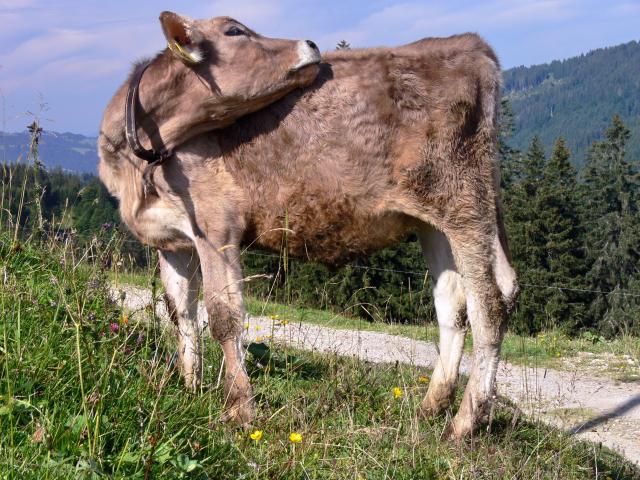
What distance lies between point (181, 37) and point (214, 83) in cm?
38

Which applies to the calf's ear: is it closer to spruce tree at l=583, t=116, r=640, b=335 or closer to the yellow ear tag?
the yellow ear tag

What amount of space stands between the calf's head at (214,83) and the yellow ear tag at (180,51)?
10 cm

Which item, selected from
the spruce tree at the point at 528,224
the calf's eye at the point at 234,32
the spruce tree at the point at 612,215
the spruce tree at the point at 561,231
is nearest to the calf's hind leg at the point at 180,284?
the calf's eye at the point at 234,32

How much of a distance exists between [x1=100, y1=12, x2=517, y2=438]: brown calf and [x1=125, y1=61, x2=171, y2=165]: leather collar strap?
8 cm

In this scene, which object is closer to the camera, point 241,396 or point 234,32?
point 241,396

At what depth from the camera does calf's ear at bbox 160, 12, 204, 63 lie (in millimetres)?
5027

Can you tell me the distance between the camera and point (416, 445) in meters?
4.08

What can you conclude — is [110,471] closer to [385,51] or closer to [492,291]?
[492,291]

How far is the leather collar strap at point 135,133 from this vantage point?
5125mm

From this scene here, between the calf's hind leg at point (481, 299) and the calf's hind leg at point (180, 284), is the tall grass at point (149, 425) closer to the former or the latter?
the calf's hind leg at point (481, 299)

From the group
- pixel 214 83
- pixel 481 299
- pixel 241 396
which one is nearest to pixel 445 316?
pixel 481 299

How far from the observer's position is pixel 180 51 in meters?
5.07

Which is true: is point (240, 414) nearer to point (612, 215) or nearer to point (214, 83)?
point (214, 83)

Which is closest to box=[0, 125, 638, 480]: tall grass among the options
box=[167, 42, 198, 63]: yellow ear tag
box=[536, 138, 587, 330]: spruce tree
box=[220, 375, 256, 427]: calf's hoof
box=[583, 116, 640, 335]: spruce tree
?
box=[220, 375, 256, 427]: calf's hoof
